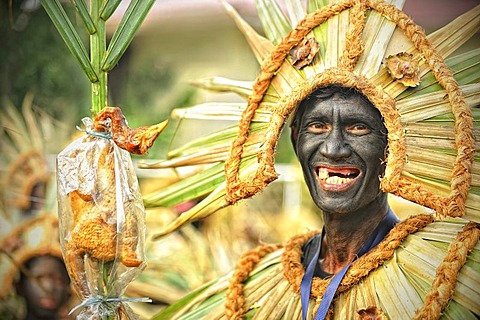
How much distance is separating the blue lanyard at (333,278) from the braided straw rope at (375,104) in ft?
0.86

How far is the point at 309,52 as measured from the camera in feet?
9.70

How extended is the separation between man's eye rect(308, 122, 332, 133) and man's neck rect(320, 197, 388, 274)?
34 centimetres

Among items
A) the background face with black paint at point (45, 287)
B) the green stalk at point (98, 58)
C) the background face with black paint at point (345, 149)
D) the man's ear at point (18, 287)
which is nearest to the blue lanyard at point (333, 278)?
the background face with black paint at point (345, 149)

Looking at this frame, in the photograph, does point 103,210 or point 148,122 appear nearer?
point 103,210

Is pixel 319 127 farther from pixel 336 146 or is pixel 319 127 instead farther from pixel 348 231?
pixel 348 231

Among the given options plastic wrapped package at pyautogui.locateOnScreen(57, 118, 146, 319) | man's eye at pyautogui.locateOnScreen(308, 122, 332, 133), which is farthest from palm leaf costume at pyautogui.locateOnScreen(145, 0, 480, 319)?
plastic wrapped package at pyautogui.locateOnScreen(57, 118, 146, 319)

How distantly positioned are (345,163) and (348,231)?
1.01 feet

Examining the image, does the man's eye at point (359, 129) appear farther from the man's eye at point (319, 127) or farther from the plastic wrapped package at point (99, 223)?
the plastic wrapped package at point (99, 223)

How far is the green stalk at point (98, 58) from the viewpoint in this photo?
2.88 meters

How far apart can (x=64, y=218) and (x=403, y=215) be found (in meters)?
1.35

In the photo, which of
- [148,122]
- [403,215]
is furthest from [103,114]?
A: [403,215]

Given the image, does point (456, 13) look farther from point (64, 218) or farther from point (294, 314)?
point (64, 218)

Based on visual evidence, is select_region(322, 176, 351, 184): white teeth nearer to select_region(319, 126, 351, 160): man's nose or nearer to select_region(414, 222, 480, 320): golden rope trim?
select_region(319, 126, 351, 160): man's nose

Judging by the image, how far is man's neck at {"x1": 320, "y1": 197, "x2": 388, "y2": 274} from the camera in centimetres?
299
